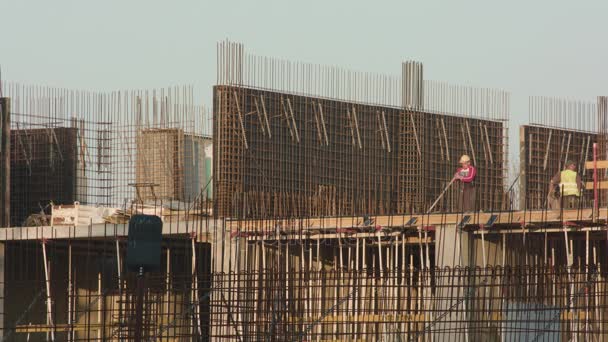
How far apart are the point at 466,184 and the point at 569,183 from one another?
1795mm

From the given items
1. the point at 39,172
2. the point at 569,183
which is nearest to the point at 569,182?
the point at 569,183

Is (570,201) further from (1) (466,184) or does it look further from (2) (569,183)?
(1) (466,184)

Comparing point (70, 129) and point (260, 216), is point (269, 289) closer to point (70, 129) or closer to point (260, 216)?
point (260, 216)

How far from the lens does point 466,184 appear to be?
81.6ft

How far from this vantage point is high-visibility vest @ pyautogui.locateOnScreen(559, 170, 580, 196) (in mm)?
24281

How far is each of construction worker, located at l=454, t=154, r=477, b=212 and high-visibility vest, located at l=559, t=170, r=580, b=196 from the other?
155 centimetres

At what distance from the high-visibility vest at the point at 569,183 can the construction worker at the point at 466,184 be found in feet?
5.08

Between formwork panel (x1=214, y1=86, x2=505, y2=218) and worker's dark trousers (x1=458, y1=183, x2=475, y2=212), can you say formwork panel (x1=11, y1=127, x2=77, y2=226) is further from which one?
worker's dark trousers (x1=458, y1=183, x2=475, y2=212)

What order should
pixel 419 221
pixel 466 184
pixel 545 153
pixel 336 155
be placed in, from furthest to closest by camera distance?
1. pixel 545 153
2. pixel 336 155
3. pixel 466 184
4. pixel 419 221

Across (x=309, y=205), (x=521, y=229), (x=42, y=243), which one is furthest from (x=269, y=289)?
(x=42, y=243)

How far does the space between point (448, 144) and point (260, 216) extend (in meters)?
8.01

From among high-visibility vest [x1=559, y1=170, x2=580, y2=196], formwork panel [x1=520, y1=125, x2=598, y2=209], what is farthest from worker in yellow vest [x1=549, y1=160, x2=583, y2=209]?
formwork panel [x1=520, y1=125, x2=598, y2=209]

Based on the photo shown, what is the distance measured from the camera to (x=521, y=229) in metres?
23.5

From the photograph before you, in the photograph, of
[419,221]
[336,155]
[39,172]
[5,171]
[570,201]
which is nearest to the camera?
[419,221]
